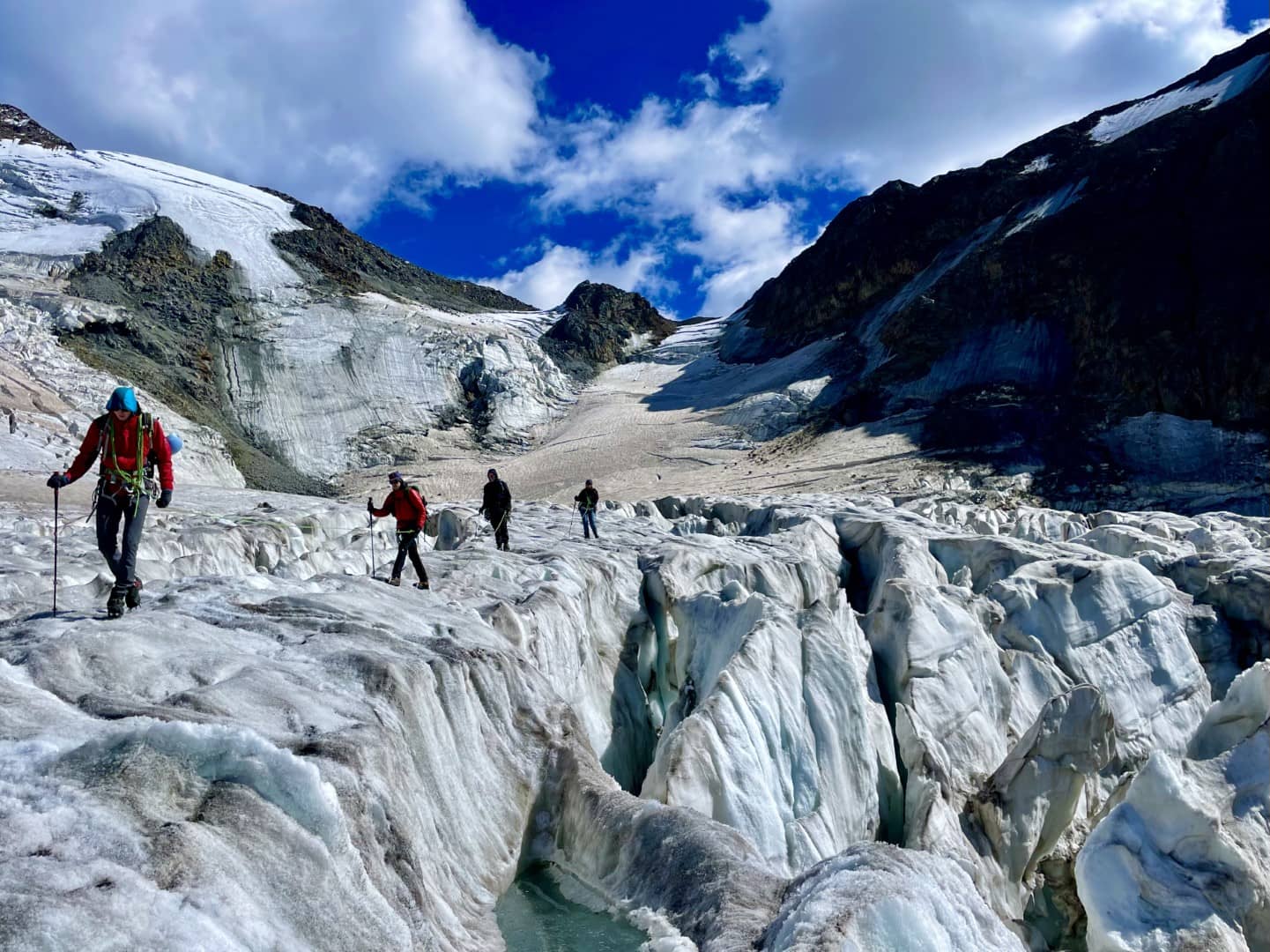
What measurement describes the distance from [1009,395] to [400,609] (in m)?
40.7

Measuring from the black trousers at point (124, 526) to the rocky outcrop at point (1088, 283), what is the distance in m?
36.4

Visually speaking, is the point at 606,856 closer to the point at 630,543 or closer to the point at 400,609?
the point at 400,609

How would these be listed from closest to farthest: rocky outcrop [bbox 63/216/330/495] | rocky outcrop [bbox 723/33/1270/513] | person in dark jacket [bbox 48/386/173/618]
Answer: person in dark jacket [bbox 48/386/173/618]
rocky outcrop [bbox 723/33/1270/513]
rocky outcrop [bbox 63/216/330/495]

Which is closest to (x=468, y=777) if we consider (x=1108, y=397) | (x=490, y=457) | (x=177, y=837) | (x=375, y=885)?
(x=375, y=885)

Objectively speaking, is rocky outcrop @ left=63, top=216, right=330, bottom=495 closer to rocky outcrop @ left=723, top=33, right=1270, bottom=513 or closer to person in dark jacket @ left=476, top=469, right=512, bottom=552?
person in dark jacket @ left=476, top=469, right=512, bottom=552

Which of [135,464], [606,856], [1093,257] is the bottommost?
[606,856]

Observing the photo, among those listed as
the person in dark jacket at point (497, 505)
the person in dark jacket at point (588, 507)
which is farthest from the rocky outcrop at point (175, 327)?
the person in dark jacket at point (497, 505)

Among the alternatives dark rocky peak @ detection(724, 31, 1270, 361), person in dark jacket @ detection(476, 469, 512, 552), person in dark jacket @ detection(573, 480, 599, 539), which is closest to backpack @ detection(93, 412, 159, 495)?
person in dark jacket @ detection(476, 469, 512, 552)

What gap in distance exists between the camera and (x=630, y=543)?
1349cm

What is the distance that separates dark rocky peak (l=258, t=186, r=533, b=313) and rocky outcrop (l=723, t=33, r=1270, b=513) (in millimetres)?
32796

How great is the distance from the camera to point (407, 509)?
27.2 feet

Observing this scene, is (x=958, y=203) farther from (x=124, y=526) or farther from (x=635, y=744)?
(x=124, y=526)

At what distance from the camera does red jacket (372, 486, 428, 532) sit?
8.16m

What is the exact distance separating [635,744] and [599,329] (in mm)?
64187
